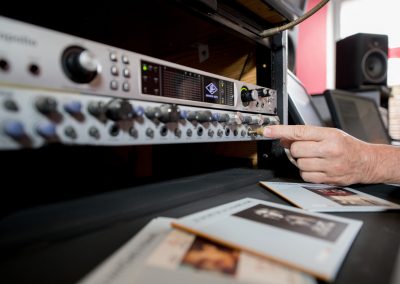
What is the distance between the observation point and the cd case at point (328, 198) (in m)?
0.46

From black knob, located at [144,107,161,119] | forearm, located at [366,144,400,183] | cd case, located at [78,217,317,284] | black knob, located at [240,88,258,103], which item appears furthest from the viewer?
black knob, located at [240,88,258,103]

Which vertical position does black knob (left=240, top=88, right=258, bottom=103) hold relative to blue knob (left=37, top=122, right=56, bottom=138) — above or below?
above

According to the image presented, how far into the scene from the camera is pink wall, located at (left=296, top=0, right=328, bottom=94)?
9.18 ft

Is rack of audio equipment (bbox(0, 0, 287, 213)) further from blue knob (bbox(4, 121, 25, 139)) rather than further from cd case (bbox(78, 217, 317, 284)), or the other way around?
cd case (bbox(78, 217, 317, 284))

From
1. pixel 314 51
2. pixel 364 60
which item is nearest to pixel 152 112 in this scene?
pixel 364 60

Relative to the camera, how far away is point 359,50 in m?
1.88

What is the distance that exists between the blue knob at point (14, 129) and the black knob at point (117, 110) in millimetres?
117

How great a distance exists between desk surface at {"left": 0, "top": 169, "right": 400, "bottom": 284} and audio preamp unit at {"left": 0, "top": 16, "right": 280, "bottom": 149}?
0.11m

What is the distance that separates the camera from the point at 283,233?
0.33 meters

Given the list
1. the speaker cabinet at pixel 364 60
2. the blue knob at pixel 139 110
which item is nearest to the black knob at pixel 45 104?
the blue knob at pixel 139 110

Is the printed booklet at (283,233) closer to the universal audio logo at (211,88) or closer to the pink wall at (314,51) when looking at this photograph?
the universal audio logo at (211,88)

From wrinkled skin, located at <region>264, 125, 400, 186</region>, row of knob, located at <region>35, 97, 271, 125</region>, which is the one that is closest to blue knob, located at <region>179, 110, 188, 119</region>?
row of knob, located at <region>35, 97, 271, 125</region>

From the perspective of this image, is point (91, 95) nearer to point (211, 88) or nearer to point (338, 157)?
point (211, 88)

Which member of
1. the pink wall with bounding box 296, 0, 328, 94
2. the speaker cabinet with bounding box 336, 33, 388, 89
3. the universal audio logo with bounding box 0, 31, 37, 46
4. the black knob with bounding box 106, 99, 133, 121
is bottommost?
the black knob with bounding box 106, 99, 133, 121
